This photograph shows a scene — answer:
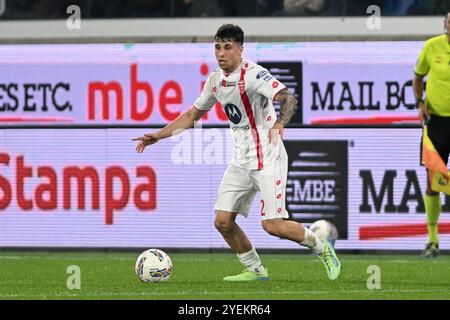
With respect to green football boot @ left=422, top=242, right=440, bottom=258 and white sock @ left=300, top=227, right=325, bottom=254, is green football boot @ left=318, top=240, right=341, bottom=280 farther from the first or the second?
Answer: green football boot @ left=422, top=242, right=440, bottom=258

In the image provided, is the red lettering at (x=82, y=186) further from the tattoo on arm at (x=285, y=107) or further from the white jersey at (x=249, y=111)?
the tattoo on arm at (x=285, y=107)

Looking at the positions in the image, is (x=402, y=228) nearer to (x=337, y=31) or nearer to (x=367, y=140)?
(x=367, y=140)

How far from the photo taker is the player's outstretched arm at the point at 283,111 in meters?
11.2

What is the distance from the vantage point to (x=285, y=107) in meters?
11.4

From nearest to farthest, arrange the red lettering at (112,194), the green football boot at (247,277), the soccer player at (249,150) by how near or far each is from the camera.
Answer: the soccer player at (249,150) → the green football boot at (247,277) → the red lettering at (112,194)

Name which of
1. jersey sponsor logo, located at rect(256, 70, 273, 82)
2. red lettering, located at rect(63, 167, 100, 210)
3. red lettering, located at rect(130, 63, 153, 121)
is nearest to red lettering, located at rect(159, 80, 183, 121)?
red lettering, located at rect(130, 63, 153, 121)

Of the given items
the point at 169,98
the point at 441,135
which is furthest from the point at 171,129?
the point at 169,98

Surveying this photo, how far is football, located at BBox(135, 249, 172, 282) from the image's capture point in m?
11.7

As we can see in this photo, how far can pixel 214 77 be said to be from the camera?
39.1ft

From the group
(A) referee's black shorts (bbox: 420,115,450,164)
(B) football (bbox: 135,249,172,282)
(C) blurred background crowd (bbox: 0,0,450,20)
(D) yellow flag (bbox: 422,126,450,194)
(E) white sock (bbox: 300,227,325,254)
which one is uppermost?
(C) blurred background crowd (bbox: 0,0,450,20)

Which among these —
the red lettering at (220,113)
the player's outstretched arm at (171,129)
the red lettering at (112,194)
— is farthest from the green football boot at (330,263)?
the red lettering at (112,194)

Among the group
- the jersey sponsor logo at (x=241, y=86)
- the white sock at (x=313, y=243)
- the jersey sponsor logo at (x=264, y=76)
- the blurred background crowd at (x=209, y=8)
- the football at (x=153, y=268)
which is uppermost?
the blurred background crowd at (x=209, y=8)

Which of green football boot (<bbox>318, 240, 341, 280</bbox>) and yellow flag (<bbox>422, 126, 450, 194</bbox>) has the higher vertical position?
yellow flag (<bbox>422, 126, 450, 194</bbox>)
